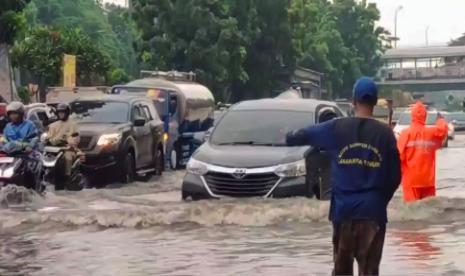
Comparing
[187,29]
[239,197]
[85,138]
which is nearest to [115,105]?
[85,138]

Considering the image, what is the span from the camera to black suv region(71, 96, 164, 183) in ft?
68.7

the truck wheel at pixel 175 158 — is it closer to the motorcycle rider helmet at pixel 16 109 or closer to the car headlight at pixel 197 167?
the motorcycle rider helmet at pixel 16 109

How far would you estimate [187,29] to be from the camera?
166 feet

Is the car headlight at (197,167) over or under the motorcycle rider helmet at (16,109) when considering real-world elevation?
under

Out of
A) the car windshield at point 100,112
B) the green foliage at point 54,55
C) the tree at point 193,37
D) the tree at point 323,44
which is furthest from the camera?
the tree at point 323,44

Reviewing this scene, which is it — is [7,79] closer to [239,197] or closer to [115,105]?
[115,105]

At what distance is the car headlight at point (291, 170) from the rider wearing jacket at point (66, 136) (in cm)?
500

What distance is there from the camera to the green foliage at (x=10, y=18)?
1104 inches

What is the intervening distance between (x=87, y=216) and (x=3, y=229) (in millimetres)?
1086

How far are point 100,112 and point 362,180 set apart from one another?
51.7 feet

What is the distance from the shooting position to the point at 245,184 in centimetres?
1532

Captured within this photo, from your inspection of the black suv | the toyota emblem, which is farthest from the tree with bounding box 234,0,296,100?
the toyota emblem

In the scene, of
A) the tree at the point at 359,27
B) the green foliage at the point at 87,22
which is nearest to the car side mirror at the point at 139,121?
the green foliage at the point at 87,22

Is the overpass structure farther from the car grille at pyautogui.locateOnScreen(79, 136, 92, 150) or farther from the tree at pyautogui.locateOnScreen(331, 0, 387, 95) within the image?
the car grille at pyautogui.locateOnScreen(79, 136, 92, 150)
